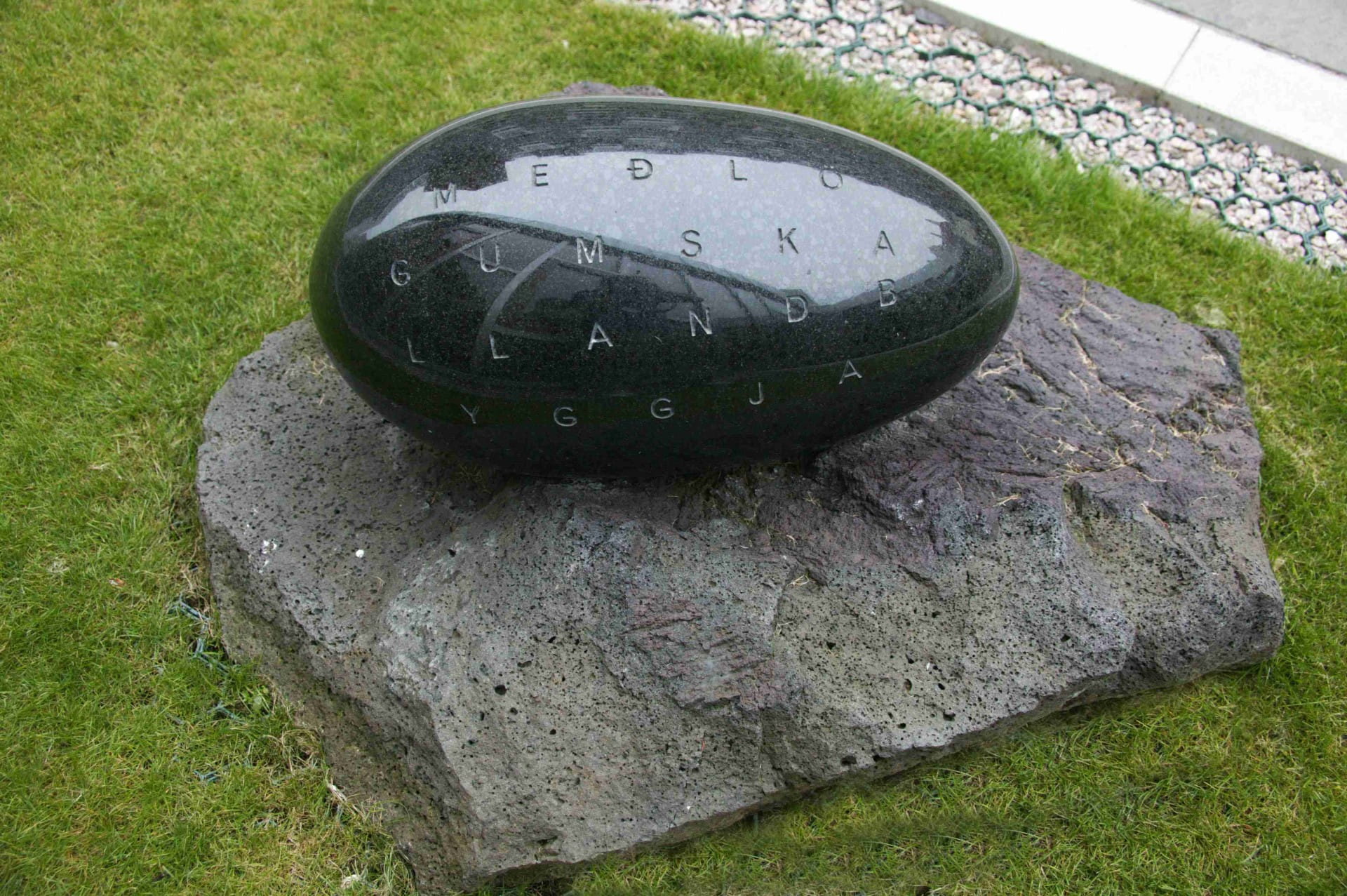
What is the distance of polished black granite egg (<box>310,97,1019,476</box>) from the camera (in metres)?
2.57

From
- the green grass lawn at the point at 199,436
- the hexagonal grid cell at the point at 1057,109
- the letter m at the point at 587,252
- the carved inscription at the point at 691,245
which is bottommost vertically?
the green grass lawn at the point at 199,436

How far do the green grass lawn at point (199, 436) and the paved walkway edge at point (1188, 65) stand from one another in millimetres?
832

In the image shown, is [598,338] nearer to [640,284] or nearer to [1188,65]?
[640,284]

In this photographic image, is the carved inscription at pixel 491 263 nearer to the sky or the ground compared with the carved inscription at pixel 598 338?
nearer to the sky

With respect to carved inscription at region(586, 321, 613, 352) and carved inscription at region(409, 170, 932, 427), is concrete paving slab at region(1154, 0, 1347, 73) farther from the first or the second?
carved inscription at region(586, 321, 613, 352)

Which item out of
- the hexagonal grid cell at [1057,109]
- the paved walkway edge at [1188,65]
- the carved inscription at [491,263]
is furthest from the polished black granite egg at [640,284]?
the paved walkway edge at [1188,65]

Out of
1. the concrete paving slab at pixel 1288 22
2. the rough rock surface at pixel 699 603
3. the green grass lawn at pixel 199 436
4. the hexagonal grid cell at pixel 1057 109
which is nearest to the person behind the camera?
the rough rock surface at pixel 699 603

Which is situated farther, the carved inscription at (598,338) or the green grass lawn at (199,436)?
the green grass lawn at (199,436)

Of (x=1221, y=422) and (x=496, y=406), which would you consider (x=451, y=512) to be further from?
(x=1221, y=422)

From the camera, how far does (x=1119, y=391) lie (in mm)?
3518

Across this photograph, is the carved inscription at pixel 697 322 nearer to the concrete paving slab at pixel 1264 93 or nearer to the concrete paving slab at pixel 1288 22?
the concrete paving slab at pixel 1264 93

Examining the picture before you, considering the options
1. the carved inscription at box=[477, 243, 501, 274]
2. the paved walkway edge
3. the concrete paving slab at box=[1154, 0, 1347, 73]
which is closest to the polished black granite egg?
the carved inscription at box=[477, 243, 501, 274]

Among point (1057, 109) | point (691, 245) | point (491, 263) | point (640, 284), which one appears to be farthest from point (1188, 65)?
point (491, 263)

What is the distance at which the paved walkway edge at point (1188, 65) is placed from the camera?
5117 mm
